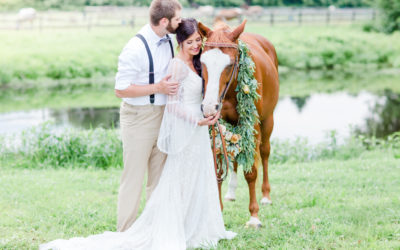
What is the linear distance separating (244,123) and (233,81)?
48 cm

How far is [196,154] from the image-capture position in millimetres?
4281

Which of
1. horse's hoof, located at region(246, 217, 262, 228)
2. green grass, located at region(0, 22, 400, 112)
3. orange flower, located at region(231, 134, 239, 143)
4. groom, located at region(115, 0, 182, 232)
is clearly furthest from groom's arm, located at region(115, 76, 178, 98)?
green grass, located at region(0, 22, 400, 112)

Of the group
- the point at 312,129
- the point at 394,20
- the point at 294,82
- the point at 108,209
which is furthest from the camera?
the point at 394,20

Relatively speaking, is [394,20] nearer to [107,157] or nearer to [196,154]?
[107,157]

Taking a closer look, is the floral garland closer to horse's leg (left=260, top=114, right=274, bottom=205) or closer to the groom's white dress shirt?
the groom's white dress shirt

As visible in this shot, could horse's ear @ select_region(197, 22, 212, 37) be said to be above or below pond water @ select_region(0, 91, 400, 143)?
above

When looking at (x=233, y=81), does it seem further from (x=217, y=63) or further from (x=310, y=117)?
(x=310, y=117)

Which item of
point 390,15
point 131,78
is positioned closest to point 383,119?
point 131,78

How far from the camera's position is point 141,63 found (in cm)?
402

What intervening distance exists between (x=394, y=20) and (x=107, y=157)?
92.3 ft

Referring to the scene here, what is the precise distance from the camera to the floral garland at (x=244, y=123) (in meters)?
4.50

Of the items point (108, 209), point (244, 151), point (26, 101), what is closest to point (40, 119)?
point (26, 101)

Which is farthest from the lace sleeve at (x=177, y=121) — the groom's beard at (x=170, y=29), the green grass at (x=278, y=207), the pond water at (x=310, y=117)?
the pond water at (x=310, y=117)

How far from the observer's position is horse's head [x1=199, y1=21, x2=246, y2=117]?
13.0 feet
